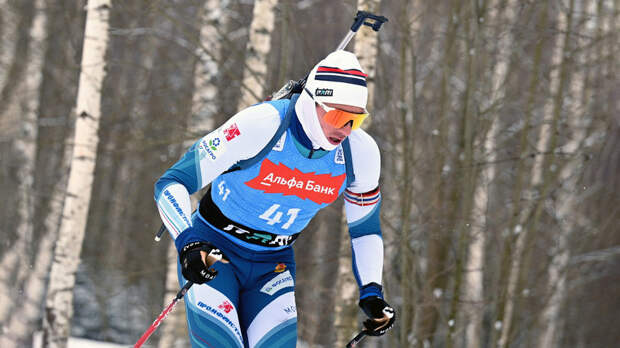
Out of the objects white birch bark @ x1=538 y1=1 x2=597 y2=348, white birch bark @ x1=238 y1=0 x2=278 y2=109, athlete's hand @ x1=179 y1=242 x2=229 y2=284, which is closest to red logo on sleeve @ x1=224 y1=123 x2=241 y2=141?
athlete's hand @ x1=179 y1=242 x2=229 y2=284

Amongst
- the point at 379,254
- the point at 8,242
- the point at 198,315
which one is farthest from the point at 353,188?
the point at 8,242

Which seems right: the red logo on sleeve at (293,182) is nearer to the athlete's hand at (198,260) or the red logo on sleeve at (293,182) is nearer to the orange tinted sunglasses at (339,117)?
the orange tinted sunglasses at (339,117)

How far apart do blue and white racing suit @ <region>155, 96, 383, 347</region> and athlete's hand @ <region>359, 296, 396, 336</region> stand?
0.06 m

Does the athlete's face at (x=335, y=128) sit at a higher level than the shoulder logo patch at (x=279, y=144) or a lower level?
higher

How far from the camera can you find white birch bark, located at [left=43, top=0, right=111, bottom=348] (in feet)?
22.9

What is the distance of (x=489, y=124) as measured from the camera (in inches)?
268

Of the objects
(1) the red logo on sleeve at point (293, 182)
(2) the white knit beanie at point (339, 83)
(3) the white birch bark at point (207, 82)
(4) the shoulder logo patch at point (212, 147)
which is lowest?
(1) the red logo on sleeve at point (293, 182)

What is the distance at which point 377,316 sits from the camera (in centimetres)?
348

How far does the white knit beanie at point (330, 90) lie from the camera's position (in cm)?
329

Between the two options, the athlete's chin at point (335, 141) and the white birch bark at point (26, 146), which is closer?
the athlete's chin at point (335, 141)

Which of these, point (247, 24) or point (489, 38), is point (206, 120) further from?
point (489, 38)

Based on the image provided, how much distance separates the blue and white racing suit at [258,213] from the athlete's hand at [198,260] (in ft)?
0.29

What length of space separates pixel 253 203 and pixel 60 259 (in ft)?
14.0

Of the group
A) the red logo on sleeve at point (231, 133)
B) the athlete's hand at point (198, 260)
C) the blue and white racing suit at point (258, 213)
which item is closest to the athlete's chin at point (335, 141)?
the blue and white racing suit at point (258, 213)
